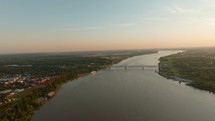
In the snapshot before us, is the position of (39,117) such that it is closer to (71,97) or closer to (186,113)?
(71,97)

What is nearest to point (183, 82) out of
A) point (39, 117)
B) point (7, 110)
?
point (39, 117)

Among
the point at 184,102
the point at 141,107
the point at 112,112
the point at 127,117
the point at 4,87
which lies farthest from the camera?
the point at 4,87

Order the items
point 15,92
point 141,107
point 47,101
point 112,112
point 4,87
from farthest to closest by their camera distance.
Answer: point 4,87
point 15,92
point 47,101
point 141,107
point 112,112

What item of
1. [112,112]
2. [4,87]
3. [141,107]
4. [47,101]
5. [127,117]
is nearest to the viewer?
[127,117]

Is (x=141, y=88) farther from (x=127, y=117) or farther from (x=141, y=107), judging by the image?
(x=127, y=117)

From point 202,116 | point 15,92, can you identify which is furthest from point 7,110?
point 202,116

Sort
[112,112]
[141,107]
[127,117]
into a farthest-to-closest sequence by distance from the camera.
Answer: [141,107], [112,112], [127,117]

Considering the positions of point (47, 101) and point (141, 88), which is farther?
point (141, 88)

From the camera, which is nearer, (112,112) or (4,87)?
(112,112)
